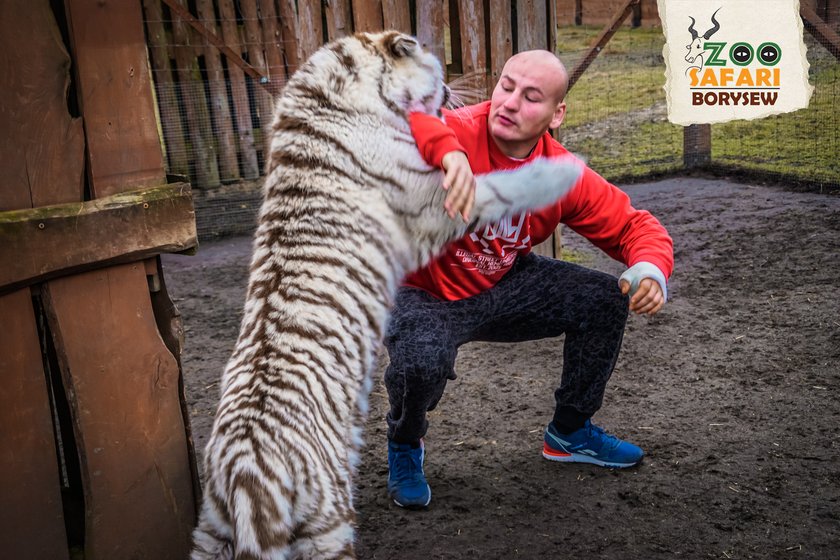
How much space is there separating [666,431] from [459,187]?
1847 millimetres

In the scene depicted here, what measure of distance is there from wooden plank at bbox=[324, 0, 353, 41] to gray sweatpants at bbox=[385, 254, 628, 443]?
3191 millimetres

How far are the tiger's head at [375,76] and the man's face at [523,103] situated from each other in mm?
291

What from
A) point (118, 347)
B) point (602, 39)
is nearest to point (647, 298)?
point (118, 347)

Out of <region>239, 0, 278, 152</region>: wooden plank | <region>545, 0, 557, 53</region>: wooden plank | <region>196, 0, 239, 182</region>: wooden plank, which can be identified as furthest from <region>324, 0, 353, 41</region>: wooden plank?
<region>196, 0, 239, 182</region>: wooden plank

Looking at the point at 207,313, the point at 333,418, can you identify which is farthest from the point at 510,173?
the point at 207,313

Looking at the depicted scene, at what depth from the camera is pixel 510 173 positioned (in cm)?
310

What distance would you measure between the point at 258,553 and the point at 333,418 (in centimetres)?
46

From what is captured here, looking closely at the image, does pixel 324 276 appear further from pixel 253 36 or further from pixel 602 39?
pixel 253 36

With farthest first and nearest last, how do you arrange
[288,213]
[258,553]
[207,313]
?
[207,313] → [288,213] → [258,553]

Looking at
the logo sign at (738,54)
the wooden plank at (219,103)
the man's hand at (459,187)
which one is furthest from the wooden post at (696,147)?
the man's hand at (459,187)

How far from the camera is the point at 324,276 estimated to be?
2.60 m

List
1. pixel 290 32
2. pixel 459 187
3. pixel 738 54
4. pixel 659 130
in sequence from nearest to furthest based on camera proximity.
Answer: pixel 459 187 → pixel 290 32 → pixel 738 54 → pixel 659 130

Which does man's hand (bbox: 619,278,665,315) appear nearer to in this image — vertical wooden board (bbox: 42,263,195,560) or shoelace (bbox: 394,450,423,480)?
shoelace (bbox: 394,450,423,480)

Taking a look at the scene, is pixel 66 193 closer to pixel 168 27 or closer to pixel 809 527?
pixel 809 527
